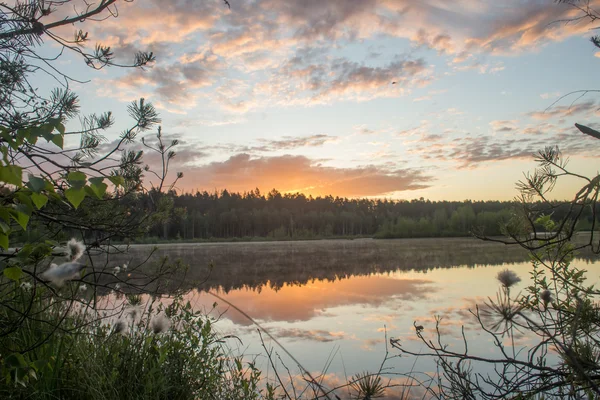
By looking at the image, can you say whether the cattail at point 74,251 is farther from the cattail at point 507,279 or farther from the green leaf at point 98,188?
the cattail at point 507,279

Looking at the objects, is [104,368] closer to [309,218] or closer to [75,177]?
[75,177]

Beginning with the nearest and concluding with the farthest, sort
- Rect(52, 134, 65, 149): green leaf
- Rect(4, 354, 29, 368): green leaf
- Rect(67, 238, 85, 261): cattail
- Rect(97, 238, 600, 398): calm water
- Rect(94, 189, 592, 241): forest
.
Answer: Rect(52, 134, 65, 149): green leaf < Rect(4, 354, 29, 368): green leaf < Rect(67, 238, 85, 261): cattail < Rect(97, 238, 600, 398): calm water < Rect(94, 189, 592, 241): forest

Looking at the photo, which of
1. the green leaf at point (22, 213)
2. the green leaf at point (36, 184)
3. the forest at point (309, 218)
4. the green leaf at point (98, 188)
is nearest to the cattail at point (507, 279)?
the green leaf at point (98, 188)

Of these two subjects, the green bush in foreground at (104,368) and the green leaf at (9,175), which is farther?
the green bush in foreground at (104,368)

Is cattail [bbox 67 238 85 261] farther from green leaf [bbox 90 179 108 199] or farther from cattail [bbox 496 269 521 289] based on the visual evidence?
cattail [bbox 496 269 521 289]


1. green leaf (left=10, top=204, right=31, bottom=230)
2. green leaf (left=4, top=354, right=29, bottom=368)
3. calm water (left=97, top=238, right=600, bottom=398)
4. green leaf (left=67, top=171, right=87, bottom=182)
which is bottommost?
calm water (left=97, top=238, right=600, bottom=398)

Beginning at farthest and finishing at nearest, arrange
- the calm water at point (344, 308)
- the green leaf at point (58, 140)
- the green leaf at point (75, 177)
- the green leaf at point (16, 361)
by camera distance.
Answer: the calm water at point (344, 308) → the green leaf at point (16, 361) → the green leaf at point (58, 140) → the green leaf at point (75, 177)

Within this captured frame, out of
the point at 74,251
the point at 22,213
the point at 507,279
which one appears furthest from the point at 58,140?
the point at 507,279

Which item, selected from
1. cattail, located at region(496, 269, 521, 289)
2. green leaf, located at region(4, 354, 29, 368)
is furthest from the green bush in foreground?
cattail, located at region(496, 269, 521, 289)

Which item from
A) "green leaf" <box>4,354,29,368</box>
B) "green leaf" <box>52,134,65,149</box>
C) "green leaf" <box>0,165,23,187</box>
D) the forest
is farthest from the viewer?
the forest

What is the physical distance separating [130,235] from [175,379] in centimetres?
114

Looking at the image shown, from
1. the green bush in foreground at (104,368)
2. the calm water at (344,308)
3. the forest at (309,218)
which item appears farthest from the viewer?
the forest at (309,218)

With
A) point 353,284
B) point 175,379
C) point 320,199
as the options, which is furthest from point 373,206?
point 175,379

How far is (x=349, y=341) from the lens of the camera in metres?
5.96
